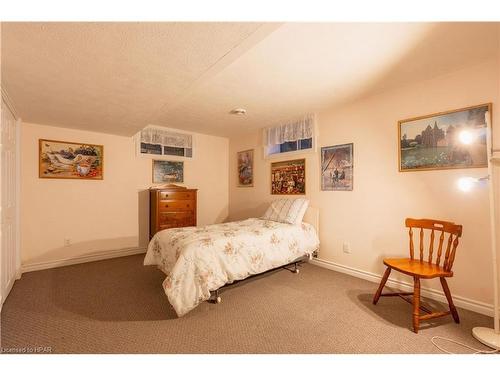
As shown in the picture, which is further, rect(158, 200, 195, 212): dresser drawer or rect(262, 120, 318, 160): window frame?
rect(158, 200, 195, 212): dresser drawer

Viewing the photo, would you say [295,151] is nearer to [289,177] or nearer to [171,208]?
[289,177]

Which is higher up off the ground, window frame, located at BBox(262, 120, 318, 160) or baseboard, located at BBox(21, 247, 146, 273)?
window frame, located at BBox(262, 120, 318, 160)

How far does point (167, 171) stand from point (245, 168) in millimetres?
1562

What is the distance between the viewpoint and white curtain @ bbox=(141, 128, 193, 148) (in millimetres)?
4285

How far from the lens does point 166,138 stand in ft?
14.7

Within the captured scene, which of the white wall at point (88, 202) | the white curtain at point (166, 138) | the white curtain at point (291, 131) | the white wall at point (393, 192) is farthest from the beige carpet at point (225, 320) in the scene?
the white curtain at point (166, 138)

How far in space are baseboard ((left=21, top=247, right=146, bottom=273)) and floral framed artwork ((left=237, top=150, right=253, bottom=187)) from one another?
2.33m

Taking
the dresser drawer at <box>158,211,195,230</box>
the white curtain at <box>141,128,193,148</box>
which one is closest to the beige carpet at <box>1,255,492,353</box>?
A: the dresser drawer at <box>158,211,195,230</box>

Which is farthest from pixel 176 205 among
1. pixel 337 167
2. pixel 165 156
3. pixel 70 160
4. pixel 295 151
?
pixel 337 167

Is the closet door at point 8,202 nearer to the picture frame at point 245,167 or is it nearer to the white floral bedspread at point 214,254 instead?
the white floral bedspread at point 214,254

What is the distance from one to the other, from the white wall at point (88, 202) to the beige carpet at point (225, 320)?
30.1 inches

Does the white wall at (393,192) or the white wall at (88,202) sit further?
the white wall at (88,202)

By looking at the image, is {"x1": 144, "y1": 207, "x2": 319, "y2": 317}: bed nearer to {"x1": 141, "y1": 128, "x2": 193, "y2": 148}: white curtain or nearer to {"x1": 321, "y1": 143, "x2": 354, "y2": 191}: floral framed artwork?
{"x1": 321, "y1": 143, "x2": 354, "y2": 191}: floral framed artwork

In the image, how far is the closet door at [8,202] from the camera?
7.82ft
